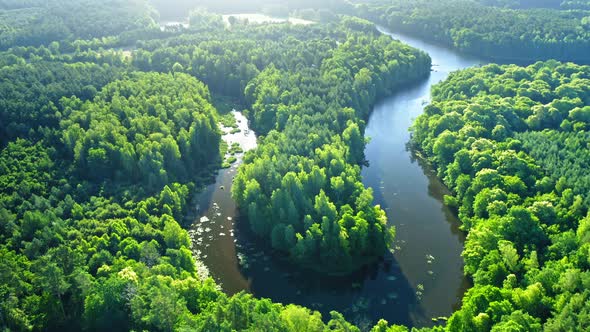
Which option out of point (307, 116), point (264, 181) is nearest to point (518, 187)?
point (264, 181)

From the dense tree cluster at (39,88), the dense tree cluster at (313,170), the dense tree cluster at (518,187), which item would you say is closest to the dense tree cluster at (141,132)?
the dense tree cluster at (39,88)

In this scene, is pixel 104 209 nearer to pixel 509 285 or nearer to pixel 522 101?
pixel 509 285

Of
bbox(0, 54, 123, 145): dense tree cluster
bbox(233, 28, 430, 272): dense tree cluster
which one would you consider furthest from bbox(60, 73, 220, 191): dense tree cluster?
bbox(233, 28, 430, 272): dense tree cluster

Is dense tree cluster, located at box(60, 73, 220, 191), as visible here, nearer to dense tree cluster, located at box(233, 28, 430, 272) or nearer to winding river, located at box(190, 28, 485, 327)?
winding river, located at box(190, 28, 485, 327)

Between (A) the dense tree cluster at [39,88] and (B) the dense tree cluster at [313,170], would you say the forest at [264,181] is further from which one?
(A) the dense tree cluster at [39,88]

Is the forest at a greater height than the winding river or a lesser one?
greater

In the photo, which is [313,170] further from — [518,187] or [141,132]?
[141,132]

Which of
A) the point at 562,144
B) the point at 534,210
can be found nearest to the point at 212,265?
the point at 534,210
